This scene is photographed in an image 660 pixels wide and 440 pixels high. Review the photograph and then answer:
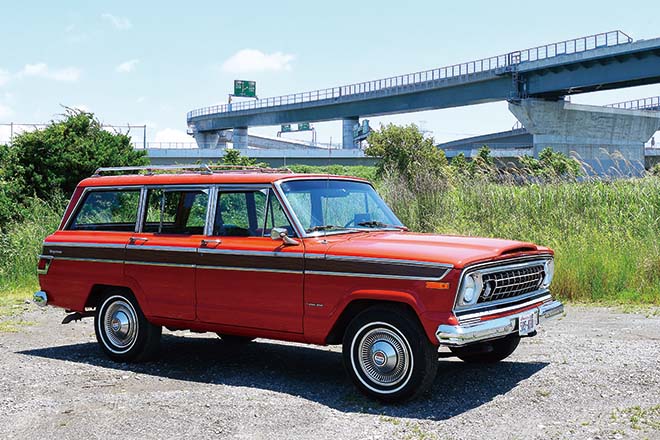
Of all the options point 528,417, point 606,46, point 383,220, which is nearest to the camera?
point 528,417

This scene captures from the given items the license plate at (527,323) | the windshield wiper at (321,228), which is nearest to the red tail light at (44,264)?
the windshield wiper at (321,228)

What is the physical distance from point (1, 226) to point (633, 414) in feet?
49.2

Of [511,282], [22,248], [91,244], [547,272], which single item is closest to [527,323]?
[511,282]

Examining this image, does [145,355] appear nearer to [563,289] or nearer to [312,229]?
[312,229]

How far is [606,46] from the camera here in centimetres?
4866

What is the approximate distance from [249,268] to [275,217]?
20.7 inches

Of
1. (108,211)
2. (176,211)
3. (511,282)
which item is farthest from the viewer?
(108,211)

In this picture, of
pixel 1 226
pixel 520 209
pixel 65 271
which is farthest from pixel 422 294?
pixel 1 226

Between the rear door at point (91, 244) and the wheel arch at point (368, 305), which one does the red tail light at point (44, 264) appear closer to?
the rear door at point (91, 244)

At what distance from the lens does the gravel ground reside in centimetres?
559

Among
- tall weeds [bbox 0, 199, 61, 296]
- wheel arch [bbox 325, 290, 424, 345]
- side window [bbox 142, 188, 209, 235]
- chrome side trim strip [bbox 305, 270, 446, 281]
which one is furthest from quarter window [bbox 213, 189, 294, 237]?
tall weeds [bbox 0, 199, 61, 296]

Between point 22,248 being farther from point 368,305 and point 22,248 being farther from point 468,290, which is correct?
point 468,290

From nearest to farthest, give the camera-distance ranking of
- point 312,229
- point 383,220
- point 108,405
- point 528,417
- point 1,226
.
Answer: point 528,417
point 108,405
point 312,229
point 383,220
point 1,226

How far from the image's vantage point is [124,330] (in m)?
8.06
